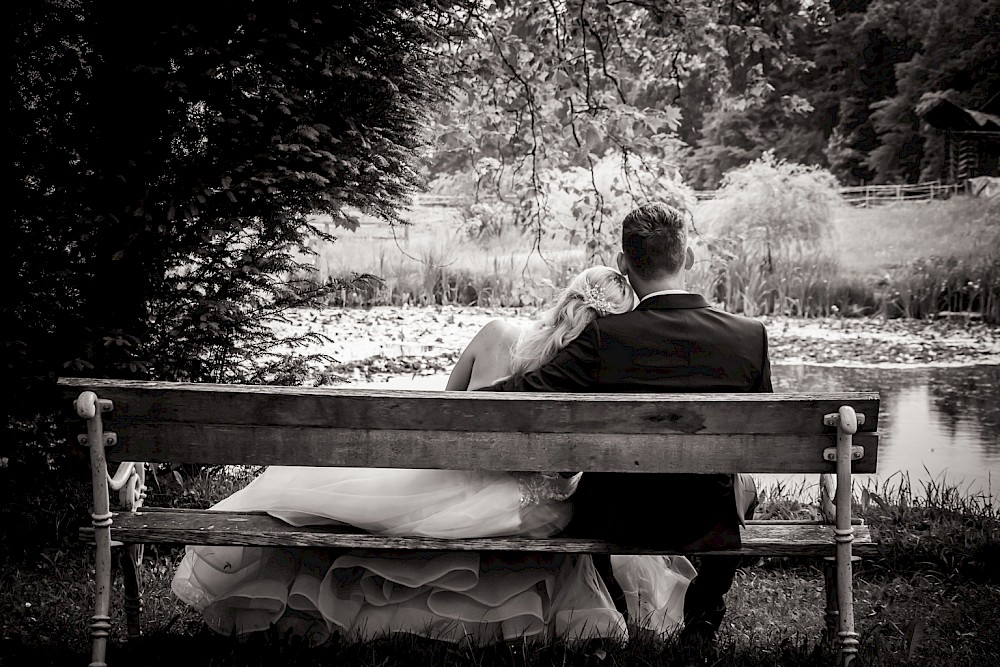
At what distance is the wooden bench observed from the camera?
2488 mm

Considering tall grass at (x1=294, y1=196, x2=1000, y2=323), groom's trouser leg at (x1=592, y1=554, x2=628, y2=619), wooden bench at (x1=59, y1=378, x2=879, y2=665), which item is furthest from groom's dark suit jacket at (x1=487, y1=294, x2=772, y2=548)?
tall grass at (x1=294, y1=196, x2=1000, y2=323)

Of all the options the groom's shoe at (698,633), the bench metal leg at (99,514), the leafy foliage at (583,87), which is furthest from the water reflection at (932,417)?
the bench metal leg at (99,514)

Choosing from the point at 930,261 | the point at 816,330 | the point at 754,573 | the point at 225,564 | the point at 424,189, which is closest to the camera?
the point at 225,564

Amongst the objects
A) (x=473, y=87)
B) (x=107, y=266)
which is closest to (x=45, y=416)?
(x=107, y=266)

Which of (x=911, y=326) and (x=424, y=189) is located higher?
(x=424, y=189)

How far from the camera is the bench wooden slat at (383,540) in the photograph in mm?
2656

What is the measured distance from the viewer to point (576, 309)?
293cm

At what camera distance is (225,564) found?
9.62ft

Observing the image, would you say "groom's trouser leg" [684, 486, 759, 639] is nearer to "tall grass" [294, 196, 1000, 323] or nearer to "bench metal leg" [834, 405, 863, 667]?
"bench metal leg" [834, 405, 863, 667]

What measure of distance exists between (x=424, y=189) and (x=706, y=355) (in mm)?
2782

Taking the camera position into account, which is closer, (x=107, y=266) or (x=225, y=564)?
(x=225, y=564)

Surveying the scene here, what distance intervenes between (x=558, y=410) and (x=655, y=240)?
29.7 inches

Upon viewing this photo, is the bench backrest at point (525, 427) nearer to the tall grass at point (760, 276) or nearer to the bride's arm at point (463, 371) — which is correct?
the bride's arm at point (463, 371)

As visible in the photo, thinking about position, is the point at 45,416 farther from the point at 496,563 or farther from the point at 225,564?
the point at 496,563
